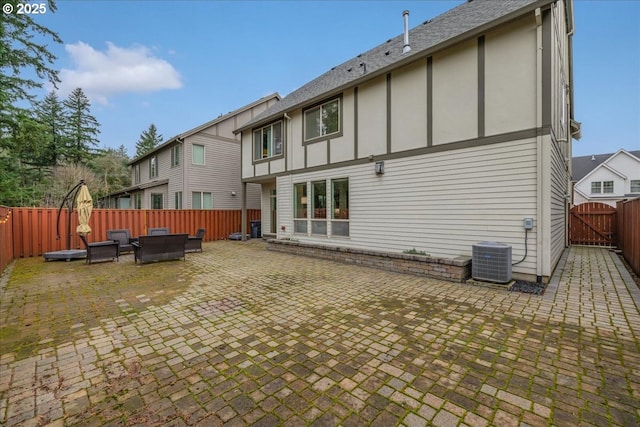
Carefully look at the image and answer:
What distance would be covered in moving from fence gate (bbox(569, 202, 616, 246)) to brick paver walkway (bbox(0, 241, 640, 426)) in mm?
8499

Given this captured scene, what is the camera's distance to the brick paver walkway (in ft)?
7.00

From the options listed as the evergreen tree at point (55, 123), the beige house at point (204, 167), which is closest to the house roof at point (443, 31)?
the beige house at point (204, 167)

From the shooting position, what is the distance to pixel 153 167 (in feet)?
63.3

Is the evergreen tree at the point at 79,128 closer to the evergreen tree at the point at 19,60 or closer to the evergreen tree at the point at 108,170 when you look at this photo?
the evergreen tree at the point at 108,170

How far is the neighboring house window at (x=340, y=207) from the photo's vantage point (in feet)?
30.4

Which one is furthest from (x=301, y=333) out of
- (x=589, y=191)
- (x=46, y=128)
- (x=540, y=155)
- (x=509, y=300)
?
(x=589, y=191)

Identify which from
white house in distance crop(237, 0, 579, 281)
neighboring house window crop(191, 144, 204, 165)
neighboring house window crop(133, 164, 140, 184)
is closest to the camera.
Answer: white house in distance crop(237, 0, 579, 281)

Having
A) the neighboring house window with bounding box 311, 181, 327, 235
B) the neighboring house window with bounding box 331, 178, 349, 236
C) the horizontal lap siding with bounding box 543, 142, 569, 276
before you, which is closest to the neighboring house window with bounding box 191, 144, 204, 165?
the neighboring house window with bounding box 311, 181, 327, 235

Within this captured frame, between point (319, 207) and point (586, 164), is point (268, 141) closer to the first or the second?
point (319, 207)

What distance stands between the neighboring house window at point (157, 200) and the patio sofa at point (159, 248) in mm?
11350

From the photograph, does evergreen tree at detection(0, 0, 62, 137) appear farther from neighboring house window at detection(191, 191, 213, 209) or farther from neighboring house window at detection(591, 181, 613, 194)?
neighboring house window at detection(591, 181, 613, 194)

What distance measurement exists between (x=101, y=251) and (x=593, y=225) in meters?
18.5

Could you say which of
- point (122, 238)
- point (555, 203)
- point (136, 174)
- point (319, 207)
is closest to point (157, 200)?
point (136, 174)

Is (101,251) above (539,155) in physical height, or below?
below
